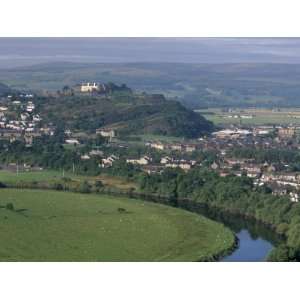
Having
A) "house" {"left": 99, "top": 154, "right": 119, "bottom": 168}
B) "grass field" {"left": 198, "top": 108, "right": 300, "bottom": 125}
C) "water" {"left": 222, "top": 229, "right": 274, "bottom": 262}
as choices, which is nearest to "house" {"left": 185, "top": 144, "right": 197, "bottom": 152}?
"grass field" {"left": 198, "top": 108, "right": 300, "bottom": 125}

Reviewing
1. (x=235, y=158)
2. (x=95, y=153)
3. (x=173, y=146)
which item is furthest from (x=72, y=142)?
(x=235, y=158)

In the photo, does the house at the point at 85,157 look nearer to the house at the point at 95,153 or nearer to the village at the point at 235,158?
the house at the point at 95,153

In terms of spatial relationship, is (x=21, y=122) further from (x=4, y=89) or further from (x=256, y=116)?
(x=256, y=116)

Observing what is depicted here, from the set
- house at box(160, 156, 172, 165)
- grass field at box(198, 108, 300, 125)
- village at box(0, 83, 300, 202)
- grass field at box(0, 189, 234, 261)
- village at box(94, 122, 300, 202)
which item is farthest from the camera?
grass field at box(198, 108, 300, 125)

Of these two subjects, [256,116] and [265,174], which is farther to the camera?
[256,116]

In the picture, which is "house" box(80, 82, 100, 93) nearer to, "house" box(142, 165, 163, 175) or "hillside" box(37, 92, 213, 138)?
"hillside" box(37, 92, 213, 138)
